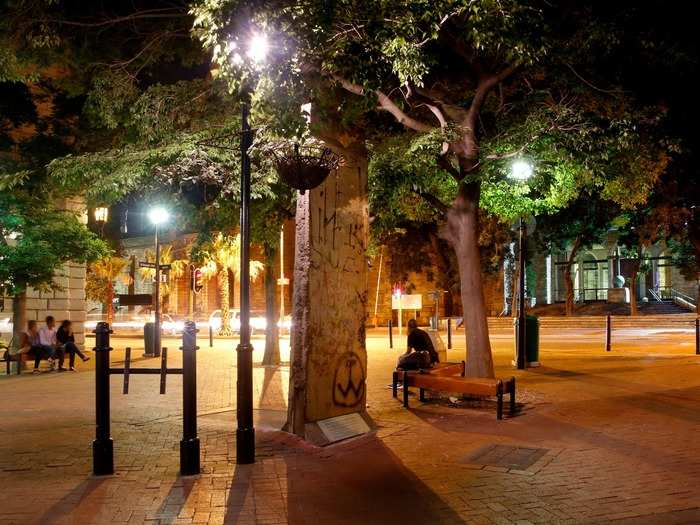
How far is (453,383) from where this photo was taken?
10289 millimetres

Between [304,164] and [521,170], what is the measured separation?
17.6 ft

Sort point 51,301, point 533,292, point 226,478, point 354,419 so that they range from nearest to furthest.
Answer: point 226,478, point 354,419, point 51,301, point 533,292

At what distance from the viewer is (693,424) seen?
9.31 m

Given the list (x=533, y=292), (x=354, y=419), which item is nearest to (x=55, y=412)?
(x=354, y=419)

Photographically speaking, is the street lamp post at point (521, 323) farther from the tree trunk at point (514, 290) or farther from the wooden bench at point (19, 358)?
the tree trunk at point (514, 290)

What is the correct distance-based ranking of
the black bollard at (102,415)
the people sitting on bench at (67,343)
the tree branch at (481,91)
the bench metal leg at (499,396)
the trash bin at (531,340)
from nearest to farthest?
1. the black bollard at (102,415)
2. the bench metal leg at (499,396)
3. the tree branch at (481,91)
4. the trash bin at (531,340)
5. the people sitting on bench at (67,343)

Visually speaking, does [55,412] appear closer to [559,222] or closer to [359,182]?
[359,182]

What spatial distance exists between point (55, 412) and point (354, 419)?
4995 mm

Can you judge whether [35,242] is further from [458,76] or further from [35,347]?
[458,76]

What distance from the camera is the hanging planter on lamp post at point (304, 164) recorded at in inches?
318

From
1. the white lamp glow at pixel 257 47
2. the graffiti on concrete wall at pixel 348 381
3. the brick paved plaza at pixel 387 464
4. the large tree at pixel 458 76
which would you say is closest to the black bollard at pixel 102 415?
the brick paved plaza at pixel 387 464

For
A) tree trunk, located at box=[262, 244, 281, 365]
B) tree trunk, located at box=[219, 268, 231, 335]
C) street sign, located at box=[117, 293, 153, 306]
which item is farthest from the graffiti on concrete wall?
tree trunk, located at box=[219, 268, 231, 335]

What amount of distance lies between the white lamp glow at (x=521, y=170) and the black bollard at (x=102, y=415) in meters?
7.51

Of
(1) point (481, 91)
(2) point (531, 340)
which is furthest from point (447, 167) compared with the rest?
(2) point (531, 340)
